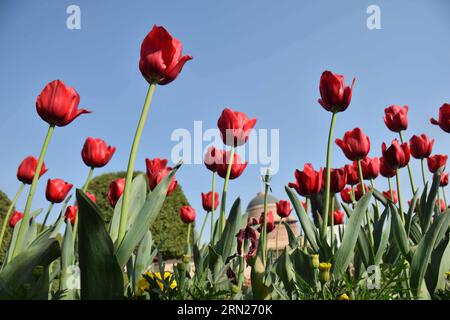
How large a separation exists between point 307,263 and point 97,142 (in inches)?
58.9

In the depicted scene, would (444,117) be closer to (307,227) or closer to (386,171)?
(386,171)

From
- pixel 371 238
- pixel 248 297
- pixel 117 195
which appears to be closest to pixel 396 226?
pixel 371 238

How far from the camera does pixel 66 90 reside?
174cm

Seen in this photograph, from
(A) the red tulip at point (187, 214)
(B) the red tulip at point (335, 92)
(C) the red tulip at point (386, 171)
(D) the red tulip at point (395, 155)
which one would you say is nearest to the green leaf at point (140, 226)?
(B) the red tulip at point (335, 92)

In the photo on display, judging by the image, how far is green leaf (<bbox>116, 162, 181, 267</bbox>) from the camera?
123 centimetres

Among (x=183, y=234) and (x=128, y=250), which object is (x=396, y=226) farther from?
(x=183, y=234)

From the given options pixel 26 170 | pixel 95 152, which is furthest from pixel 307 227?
pixel 26 170

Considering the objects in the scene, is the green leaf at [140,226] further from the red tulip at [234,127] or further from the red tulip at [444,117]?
the red tulip at [444,117]

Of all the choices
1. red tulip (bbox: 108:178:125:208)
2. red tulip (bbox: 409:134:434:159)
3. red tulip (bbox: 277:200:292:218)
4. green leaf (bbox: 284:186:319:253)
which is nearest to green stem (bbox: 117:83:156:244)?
green leaf (bbox: 284:186:319:253)

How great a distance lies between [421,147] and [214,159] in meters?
1.90

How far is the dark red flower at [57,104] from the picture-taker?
1.70 metres

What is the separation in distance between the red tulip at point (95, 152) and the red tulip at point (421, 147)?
102 inches

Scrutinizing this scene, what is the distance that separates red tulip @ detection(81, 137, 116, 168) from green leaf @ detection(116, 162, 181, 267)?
3.99 feet

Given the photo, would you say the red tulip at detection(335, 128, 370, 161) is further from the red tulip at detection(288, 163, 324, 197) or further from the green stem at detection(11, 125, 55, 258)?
the green stem at detection(11, 125, 55, 258)
